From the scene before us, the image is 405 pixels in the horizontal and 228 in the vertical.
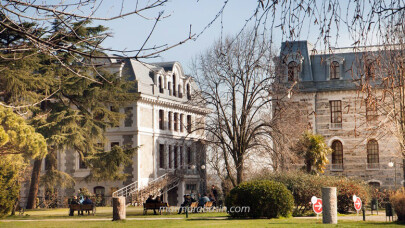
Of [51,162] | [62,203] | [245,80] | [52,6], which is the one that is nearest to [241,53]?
[245,80]

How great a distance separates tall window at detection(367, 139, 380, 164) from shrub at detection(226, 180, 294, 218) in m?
22.0

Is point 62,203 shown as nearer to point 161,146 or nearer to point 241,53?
point 161,146

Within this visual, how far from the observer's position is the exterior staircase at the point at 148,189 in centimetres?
4103

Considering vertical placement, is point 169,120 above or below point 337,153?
above

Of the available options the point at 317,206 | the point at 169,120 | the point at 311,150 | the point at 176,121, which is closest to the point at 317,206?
the point at 317,206

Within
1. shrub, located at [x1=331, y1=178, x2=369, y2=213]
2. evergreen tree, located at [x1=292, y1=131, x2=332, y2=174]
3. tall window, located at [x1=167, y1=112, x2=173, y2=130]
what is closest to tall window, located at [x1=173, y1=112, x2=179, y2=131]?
tall window, located at [x1=167, y1=112, x2=173, y2=130]

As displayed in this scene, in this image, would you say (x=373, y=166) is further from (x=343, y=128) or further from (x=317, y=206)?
(x=317, y=206)

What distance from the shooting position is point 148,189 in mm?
42250

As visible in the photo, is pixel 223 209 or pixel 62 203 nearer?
pixel 223 209

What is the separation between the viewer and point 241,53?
3522cm

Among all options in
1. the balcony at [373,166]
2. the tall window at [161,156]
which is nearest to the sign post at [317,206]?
the balcony at [373,166]

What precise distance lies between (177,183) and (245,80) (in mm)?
14261

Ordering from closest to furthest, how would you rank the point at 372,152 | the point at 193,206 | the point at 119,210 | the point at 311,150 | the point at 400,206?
the point at 400,206 → the point at 119,210 → the point at 193,206 → the point at 311,150 → the point at 372,152

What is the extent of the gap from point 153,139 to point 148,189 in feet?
16.0
